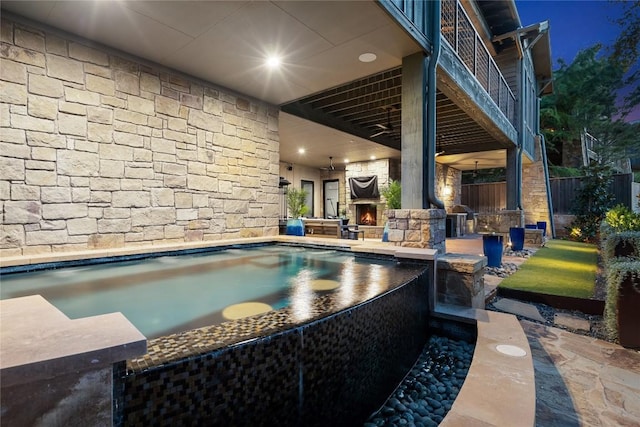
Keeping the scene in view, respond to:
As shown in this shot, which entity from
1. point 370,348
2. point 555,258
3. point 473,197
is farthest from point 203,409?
point 473,197

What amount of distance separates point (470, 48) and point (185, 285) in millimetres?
6425

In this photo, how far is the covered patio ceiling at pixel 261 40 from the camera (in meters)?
2.87

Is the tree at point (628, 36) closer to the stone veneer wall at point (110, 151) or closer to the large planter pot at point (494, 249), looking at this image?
the large planter pot at point (494, 249)

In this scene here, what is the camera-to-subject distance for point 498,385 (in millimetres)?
1464

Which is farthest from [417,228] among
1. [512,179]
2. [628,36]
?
[512,179]

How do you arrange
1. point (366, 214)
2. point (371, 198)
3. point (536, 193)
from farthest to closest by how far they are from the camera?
point (536, 193) < point (366, 214) < point (371, 198)

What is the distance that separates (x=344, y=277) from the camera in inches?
108

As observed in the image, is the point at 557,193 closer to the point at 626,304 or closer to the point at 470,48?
the point at 470,48

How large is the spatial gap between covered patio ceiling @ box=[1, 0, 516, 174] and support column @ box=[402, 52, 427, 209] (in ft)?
0.75

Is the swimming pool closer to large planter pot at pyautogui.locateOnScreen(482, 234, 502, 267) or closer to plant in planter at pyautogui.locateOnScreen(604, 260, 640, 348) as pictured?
plant in planter at pyautogui.locateOnScreen(604, 260, 640, 348)

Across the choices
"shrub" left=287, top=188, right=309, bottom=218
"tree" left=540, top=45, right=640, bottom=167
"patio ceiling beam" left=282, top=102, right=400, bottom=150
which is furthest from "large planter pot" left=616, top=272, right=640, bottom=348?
"tree" left=540, top=45, right=640, bottom=167

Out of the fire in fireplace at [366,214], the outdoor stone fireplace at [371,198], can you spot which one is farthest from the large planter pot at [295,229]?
the fire in fireplace at [366,214]

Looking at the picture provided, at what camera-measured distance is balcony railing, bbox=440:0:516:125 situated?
4.63 m

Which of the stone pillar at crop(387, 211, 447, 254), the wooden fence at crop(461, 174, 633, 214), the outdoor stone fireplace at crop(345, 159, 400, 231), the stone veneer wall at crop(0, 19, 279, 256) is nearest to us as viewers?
the stone veneer wall at crop(0, 19, 279, 256)
